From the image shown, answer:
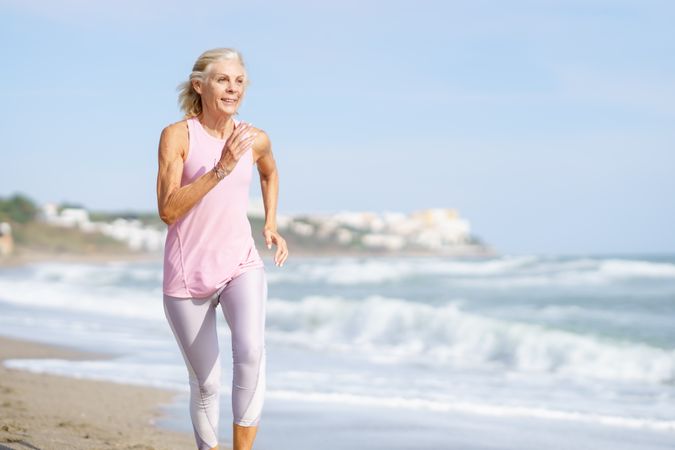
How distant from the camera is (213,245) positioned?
11.7 ft

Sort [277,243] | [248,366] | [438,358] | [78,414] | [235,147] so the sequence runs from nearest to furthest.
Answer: [235,147], [248,366], [277,243], [78,414], [438,358]

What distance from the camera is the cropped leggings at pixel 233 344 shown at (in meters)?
3.53

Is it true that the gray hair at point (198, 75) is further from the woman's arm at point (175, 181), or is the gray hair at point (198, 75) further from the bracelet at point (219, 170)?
the bracelet at point (219, 170)

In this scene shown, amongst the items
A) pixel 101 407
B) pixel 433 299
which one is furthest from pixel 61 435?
pixel 433 299

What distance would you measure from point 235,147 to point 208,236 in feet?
1.24

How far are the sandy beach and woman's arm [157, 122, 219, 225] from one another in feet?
6.51

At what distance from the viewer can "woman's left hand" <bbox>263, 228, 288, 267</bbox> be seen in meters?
3.87

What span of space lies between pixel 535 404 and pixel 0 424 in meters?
3.99

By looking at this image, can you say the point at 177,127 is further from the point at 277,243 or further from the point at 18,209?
the point at 18,209

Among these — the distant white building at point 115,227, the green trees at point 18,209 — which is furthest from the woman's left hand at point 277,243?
the green trees at point 18,209

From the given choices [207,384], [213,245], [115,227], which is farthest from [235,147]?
[115,227]

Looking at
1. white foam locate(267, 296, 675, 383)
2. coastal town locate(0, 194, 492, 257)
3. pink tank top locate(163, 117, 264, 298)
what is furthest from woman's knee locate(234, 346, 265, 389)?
coastal town locate(0, 194, 492, 257)

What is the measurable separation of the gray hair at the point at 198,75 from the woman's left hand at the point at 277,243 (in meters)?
0.60

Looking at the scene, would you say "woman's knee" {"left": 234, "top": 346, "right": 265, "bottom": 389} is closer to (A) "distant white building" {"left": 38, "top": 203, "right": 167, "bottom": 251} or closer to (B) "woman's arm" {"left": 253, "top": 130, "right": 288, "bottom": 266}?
(B) "woman's arm" {"left": 253, "top": 130, "right": 288, "bottom": 266}
